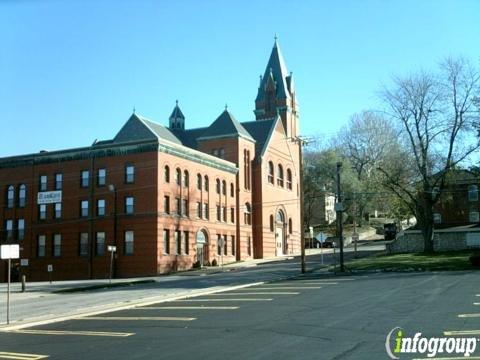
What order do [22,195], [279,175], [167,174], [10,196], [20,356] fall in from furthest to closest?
[279,175] → [10,196] → [22,195] → [167,174] → [20,356]

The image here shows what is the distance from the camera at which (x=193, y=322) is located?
58.4 feet

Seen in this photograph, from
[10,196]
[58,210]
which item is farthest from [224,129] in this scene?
[10,196]

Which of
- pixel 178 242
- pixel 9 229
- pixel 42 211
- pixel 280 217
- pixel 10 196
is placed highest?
pixel 10 196

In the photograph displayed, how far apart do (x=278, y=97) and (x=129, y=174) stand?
38343mm

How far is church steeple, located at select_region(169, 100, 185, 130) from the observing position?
83.5m

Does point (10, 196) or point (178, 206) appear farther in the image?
point (10, 196)

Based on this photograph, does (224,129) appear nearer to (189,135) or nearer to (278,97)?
(189,135)

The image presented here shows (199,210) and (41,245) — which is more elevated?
(199,210)

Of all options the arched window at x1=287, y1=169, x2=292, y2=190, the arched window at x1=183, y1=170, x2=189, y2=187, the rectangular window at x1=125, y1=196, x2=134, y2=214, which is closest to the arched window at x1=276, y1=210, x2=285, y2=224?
the arched window at x1=287, y1=169, x2=292, y2=190

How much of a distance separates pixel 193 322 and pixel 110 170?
39.8m

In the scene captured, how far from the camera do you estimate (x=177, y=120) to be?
83.9 meters

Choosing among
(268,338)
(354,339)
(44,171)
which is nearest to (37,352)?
(268,338)

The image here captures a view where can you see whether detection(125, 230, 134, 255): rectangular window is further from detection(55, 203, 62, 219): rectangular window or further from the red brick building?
detection(55, 203, 62, 219): rectangular window

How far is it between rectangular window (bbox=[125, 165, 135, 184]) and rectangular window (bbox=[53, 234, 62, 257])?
9189 mm
